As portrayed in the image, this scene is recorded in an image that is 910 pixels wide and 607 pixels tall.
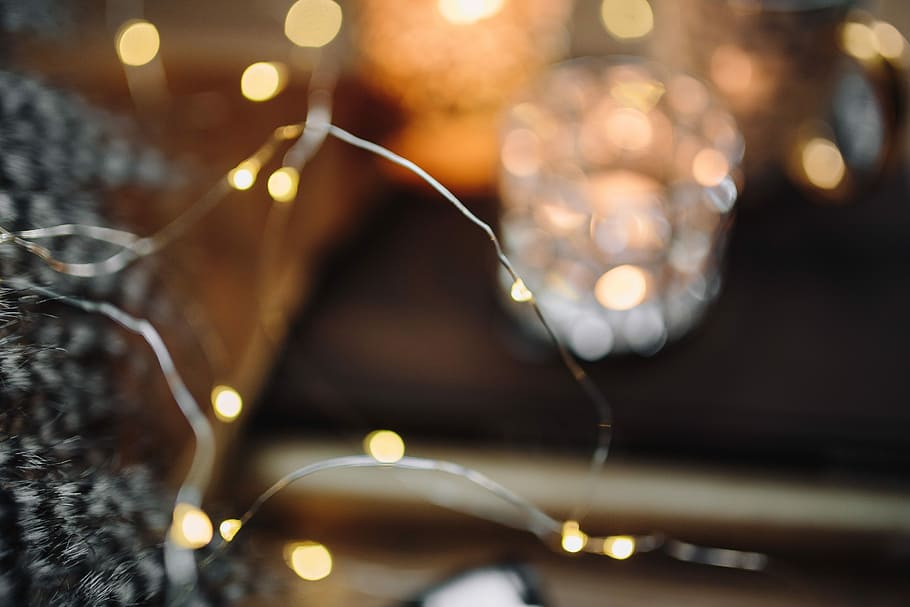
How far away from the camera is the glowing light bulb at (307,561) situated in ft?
0.72

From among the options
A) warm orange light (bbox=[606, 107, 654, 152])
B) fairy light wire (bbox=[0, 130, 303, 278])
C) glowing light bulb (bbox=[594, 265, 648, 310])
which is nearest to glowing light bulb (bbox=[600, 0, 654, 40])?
warm orange light (bbox=[606, 107, 654, 152])

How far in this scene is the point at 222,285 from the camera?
32 centimetres

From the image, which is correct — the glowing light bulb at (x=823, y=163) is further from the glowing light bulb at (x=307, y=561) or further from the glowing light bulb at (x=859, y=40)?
the glowing light bulb at (x=307, y=561)

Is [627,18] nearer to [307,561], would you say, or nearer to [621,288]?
[621,288]

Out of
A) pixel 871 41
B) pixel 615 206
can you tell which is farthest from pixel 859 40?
pixel 615 206

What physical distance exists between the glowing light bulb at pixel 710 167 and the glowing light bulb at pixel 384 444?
152mm

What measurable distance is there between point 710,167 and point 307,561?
0.20 m

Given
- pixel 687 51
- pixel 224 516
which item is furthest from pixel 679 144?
pixel 224 516

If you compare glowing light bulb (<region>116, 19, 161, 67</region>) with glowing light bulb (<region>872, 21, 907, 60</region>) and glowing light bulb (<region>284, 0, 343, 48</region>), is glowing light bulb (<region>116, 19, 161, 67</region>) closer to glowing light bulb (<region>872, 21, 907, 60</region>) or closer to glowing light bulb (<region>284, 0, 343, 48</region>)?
glowing light bulb (<region>284, 0, 343, 48</region>)

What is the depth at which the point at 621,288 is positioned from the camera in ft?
1.00

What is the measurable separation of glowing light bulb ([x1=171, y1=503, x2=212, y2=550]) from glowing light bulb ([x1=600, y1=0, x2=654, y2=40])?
37 cm

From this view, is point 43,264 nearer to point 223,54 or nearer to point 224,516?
point 224,516

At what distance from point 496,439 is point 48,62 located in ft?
0.69

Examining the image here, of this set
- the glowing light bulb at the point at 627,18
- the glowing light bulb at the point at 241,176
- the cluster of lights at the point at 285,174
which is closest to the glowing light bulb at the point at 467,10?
the cluster of lights at the point at 285,174
